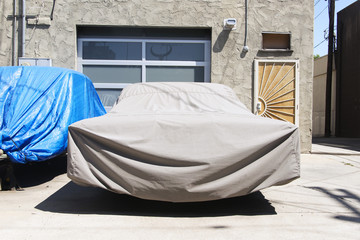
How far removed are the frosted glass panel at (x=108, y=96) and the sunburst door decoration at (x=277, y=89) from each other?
143 inches

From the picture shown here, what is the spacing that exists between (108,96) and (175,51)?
2111 mm

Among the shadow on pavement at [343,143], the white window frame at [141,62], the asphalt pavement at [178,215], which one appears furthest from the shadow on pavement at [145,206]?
the shadow on pavement at [343,143]

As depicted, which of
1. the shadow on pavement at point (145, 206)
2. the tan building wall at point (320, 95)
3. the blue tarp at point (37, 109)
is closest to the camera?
the shadow on pavement at point (145, 206)

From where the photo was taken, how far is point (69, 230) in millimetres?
3002

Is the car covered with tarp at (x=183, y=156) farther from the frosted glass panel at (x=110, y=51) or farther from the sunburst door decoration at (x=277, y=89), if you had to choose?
the frosted glass panel at (x=110, y=51)

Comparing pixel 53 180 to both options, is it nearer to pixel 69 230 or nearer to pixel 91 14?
pixel 69 230

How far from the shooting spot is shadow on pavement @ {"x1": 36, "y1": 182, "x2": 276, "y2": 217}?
357 centimetres

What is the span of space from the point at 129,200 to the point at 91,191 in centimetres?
74

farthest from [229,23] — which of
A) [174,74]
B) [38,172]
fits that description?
[38,172]

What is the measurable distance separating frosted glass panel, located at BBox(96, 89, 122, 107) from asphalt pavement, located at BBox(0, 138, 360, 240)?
3.83m

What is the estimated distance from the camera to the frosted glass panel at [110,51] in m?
8.69

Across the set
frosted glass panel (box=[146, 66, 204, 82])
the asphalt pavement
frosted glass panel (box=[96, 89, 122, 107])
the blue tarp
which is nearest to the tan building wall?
frosted glass panel (box=[146, 66, 204, 82])

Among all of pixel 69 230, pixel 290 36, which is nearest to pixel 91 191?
pixel 69 230

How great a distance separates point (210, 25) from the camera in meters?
8.52
